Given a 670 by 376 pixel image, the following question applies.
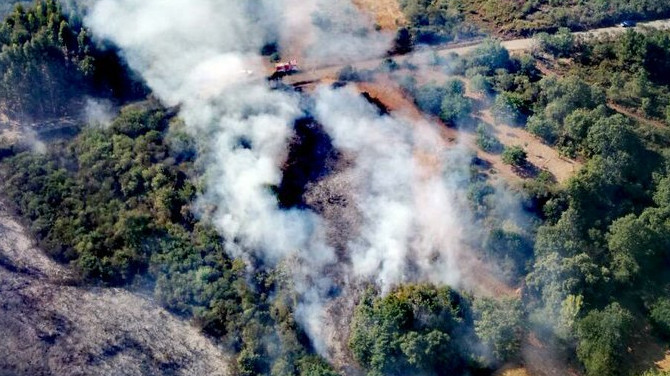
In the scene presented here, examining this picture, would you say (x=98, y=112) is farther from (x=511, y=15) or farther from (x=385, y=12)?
(x=511, y=15)

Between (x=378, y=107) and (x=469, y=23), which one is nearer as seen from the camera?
(x=378, y=107)

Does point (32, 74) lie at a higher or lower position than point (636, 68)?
higher

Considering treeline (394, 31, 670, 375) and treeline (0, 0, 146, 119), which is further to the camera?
treeline (0, 0, 146, 119)

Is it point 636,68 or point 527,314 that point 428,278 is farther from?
point 636,68

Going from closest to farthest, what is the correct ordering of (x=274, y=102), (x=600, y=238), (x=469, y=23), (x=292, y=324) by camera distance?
(x=292, y=324) < (x=600, y=238) < (x=274, y=102) < (x=469, y=23)

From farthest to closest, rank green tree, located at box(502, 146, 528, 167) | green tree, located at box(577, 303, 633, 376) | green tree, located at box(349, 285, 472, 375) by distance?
green tree, located at box(502, 146, 528, 167), green tree, located at box(577, 303, 633, 376), green tree, located at box(349, 285, 472, 375)

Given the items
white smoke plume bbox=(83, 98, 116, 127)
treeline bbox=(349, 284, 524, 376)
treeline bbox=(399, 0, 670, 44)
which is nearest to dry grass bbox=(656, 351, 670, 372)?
treeline bbox=(349, 284, 524, 376)

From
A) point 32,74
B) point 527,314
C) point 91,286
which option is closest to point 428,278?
point 527,314

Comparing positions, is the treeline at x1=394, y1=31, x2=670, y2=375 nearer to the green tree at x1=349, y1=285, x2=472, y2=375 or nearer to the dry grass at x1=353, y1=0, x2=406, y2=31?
the green tree at x1=349, y1=285, x2=472, y2=375

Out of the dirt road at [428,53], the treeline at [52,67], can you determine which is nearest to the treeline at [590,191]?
the dirt road at [428,53]
